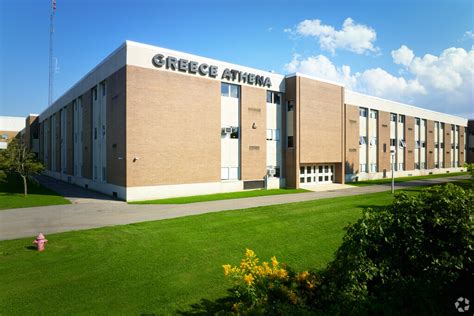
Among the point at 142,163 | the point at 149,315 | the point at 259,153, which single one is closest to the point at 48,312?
the point at 149,315

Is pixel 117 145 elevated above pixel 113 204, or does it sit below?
above

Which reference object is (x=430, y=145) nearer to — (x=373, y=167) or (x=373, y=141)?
(x=373, y=141)

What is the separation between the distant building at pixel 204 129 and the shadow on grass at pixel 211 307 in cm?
1858

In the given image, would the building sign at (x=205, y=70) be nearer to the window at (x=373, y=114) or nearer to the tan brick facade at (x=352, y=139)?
the tan brick facade at (x=352, y=139)

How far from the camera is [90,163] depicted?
33.3 metres

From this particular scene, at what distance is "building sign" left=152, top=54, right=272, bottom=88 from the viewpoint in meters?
25.7

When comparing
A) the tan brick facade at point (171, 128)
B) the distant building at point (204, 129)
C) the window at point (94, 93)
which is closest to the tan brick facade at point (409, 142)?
the distant building at point (204, 129)

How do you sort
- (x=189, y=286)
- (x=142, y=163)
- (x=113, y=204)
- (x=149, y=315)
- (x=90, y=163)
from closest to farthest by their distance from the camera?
1. (x=149, y=315)
2. (x=189, y=286)
3. (x=113, y=204)
4. (x=142, y=163)
5. (x=90, y=163)

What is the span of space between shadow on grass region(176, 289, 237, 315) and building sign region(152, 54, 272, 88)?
22365 millimetres

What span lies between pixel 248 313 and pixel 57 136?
174 ft

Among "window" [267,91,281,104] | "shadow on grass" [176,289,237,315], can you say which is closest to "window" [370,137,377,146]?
"window" [267,91,281,104]

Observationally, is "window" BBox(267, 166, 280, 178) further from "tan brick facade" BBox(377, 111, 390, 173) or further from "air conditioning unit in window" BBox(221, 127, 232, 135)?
"tan brick facade" BBox(377, 111, 390, 173)

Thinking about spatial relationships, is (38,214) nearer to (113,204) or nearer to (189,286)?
(113,204)

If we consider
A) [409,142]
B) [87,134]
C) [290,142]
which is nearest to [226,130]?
[290,142]
